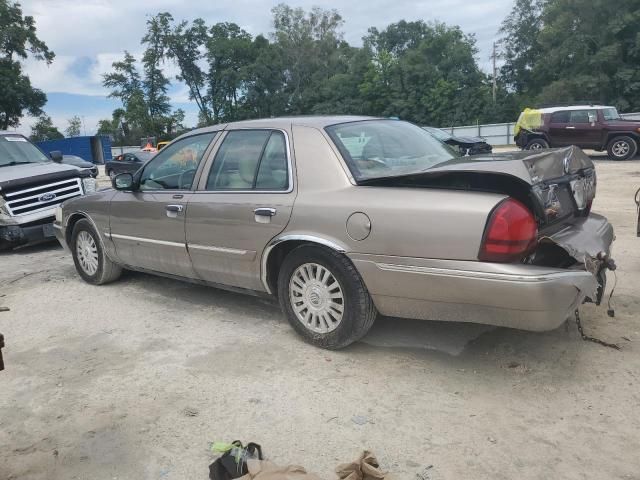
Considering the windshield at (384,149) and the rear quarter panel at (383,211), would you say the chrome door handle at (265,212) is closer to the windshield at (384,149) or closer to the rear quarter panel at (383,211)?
the rear quarter panel at (383,211)

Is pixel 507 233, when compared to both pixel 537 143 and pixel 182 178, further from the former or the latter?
pixel 537 143

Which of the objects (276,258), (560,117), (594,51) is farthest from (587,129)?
(594,51)

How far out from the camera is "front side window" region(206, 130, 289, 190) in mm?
4113

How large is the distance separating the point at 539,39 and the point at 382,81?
17652mm

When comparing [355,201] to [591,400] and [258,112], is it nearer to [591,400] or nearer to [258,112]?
[591,400]

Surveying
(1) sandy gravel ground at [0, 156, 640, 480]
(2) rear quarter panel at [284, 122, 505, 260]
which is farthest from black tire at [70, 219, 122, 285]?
(2) rear quarter panel at [284, 122, 505, 260]

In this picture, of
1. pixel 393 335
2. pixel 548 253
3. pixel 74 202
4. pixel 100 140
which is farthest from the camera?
pixel 100 140

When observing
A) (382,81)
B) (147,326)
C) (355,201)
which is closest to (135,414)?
(147,326)

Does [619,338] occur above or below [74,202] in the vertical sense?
below

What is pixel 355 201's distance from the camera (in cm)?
356

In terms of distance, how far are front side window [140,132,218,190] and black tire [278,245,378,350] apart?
1317 millimetres

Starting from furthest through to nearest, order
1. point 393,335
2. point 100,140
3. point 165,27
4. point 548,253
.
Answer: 1. point 165,27
2. point 100,140
3. point 393,335
4. point 548,253

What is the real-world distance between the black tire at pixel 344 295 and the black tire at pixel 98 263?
2.54 metres

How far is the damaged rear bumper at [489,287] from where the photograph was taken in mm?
3033
